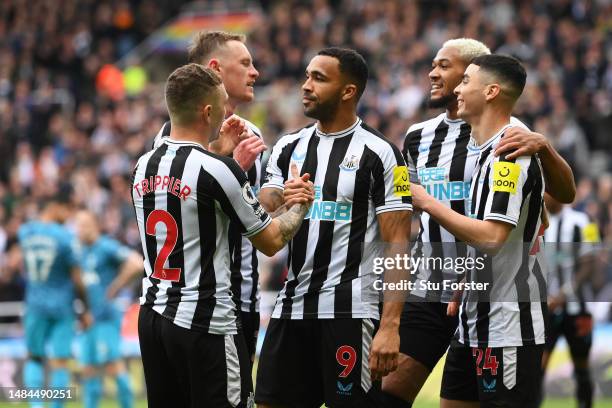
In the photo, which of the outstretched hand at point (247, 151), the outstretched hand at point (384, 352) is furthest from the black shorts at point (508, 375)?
the outstretched hand at point (247, 151)

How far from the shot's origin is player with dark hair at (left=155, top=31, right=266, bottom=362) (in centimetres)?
670

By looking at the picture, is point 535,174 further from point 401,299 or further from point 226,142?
point 226,142

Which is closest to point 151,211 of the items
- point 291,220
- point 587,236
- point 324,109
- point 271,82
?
point 291,220

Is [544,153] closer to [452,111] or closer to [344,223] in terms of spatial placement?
[452,111]

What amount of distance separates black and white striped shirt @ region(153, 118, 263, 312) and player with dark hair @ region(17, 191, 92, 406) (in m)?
4.53

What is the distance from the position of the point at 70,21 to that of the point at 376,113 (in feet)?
30.1

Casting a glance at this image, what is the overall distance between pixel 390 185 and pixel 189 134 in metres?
1.15

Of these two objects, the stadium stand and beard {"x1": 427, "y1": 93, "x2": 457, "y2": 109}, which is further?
the stadium stand

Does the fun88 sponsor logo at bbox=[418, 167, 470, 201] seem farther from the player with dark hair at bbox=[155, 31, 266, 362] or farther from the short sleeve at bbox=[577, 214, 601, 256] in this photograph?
the short sleeve at bbox=[577, 214, 601, 256]

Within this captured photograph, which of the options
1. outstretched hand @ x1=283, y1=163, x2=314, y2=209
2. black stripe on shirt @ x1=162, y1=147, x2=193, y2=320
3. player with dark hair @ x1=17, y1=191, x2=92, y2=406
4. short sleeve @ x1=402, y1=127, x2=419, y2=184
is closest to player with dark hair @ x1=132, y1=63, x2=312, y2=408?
black stripe on shirt @ x1=162, y1=147, x2=193, y2=320

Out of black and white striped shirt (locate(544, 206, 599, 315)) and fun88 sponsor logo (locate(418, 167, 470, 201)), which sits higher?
fun88 sponsor logo (locate(418, 167, 470, 201))

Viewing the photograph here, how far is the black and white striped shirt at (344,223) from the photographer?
19.8 feet

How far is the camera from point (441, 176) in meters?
6.71

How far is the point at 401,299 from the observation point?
5.96 m
